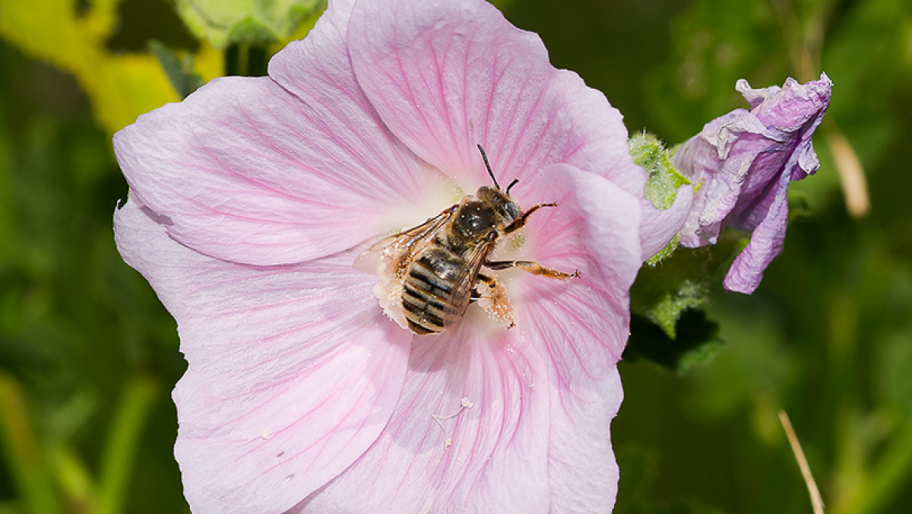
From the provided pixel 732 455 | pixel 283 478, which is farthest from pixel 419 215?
pixel 732 455

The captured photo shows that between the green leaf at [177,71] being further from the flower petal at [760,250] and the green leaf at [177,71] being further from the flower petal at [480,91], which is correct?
the flower petal at [760,250]

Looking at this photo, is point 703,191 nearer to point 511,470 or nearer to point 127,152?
point 511,470

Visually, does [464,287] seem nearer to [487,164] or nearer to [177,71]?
[487,164]

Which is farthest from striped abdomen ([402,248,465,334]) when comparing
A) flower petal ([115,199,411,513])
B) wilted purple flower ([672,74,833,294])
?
wilted purple flower ([672,74,833,294])

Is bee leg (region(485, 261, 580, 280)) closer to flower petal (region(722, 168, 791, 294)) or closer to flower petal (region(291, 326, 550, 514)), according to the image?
flower petal (region(291, 326, 550, 514))

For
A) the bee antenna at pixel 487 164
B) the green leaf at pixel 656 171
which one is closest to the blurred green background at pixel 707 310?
the bee antenna at pixel 487 164

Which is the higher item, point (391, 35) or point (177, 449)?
point (391, 35)

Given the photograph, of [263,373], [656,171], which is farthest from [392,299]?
[656,171]
